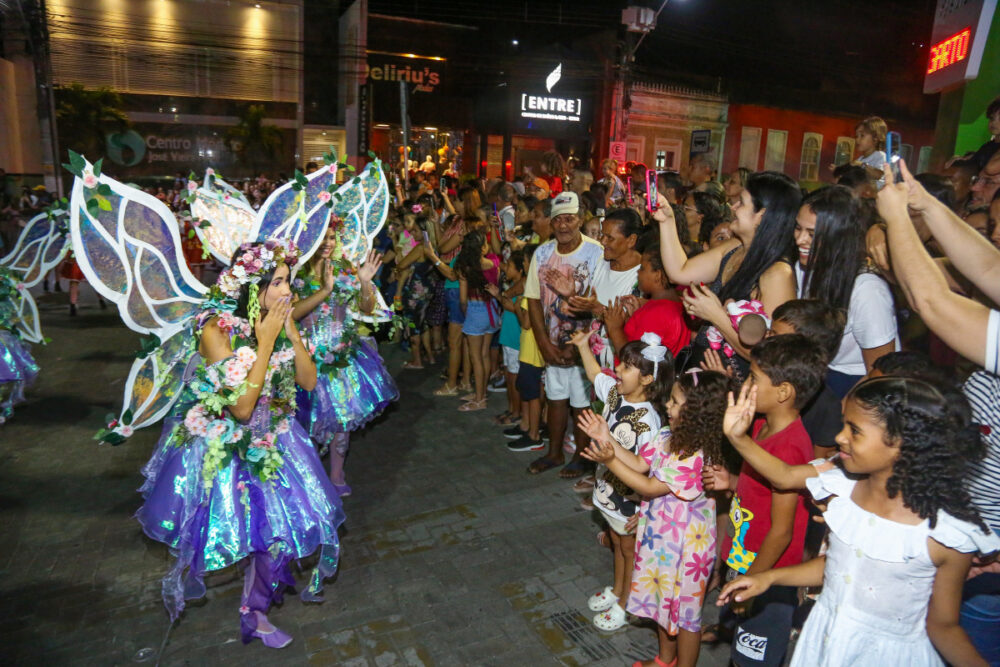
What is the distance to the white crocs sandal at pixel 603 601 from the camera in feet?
12.5

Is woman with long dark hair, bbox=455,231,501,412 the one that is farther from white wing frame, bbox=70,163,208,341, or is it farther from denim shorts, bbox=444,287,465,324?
white wing frame, bbox=70,163,208,341

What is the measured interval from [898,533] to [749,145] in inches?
1033

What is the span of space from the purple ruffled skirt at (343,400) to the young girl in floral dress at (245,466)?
120 centimetres

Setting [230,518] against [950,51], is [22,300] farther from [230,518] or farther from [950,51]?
[950,51]

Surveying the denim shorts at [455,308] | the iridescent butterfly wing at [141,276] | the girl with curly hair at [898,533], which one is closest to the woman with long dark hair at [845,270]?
the girl with curly hair at [898,533]

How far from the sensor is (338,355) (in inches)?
204

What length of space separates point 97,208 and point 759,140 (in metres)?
26.5

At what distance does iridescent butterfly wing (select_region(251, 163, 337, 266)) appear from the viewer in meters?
4.07

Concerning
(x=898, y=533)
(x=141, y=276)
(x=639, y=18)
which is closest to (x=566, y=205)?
(x=141, y=276)

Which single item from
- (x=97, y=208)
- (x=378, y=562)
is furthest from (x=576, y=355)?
(x=97, y=208)

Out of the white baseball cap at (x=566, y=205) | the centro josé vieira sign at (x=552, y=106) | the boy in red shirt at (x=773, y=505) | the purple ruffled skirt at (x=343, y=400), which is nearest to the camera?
the boy in red shirt at (x=773, y=505)

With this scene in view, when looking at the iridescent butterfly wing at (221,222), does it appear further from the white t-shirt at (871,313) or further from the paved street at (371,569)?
the white t-shirt at (871,313)

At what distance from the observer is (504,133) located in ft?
84.2

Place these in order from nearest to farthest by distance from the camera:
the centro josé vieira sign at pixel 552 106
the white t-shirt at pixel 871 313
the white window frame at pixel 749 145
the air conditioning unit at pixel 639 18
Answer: the white t-shirt at pixel 871 313, the air conditioning unit at pixel 639 18, the centro josé vieira sign at pixel 552 106, the white window frame at pixel 749 145
